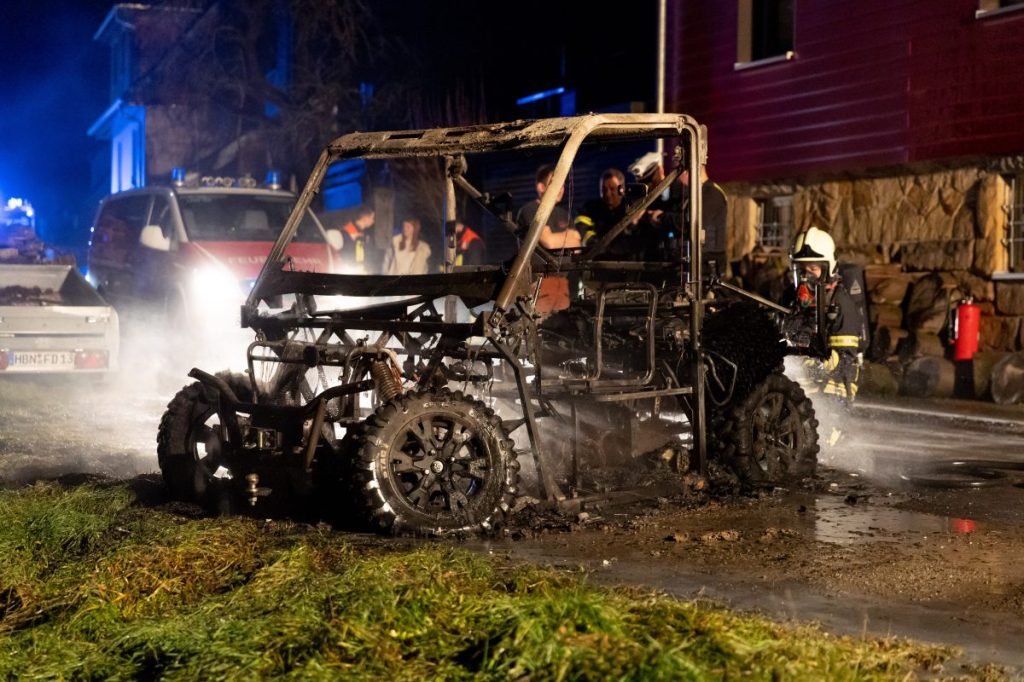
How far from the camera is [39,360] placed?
14172 millimetres

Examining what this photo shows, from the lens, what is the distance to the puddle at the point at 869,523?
23.0 ft

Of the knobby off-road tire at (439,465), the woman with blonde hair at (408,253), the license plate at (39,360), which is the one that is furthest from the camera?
the woman with blonde hair at (408,253)

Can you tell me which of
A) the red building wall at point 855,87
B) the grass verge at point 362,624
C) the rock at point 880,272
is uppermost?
the red building wall at point 855,87

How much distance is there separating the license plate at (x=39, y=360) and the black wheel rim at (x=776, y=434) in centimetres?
853

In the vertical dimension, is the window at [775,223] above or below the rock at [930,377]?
above

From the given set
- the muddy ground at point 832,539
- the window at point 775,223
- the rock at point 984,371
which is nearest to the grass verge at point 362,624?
the muddy ground at point 832,539

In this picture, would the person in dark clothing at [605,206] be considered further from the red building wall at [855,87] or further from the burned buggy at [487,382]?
the red building wall at [855,87]

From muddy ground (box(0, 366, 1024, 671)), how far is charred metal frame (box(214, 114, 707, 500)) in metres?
A: 0.56

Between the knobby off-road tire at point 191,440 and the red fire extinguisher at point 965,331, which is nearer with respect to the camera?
the knobby off-road tire at point 191,440

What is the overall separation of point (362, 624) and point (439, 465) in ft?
7.53

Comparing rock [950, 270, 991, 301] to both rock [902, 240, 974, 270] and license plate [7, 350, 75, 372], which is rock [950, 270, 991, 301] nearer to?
rock [902, 240, 974, 270]

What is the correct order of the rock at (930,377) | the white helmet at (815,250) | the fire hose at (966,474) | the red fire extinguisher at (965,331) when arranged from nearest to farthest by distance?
1. the fire hose at (966,474)
2. the white helmet at (815,250)
3. the rock at (930,377)
4. the red fire extinguisher at (965,331)

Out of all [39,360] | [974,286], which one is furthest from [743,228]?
[39,360]

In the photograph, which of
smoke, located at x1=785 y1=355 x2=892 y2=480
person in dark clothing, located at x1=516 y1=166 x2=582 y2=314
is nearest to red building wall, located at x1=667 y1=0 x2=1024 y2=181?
smoke, located at x1=785 y1=355 x2=892 y2=480
